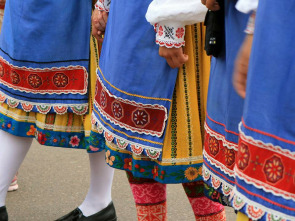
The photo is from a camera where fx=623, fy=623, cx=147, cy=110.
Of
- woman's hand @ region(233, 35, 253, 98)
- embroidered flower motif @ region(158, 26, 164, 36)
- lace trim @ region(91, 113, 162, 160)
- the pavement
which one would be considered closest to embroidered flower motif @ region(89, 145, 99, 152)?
lace trim @ region(91, 113, 162, 160)

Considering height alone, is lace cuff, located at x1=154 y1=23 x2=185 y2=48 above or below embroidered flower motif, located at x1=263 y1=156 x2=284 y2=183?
above

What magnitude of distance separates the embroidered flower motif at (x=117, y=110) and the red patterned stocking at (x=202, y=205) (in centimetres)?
34

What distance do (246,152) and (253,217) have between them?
0.42 feet

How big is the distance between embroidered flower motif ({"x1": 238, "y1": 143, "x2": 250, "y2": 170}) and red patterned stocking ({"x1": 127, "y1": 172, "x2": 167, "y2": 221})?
0.89 meters

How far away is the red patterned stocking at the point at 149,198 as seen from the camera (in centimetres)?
213

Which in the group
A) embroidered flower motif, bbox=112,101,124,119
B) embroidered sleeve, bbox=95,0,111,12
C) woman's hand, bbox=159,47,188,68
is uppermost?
embroidered sleeve, bbox=95,0,111,12

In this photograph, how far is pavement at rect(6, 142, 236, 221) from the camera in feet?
9.75

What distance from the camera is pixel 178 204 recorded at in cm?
312

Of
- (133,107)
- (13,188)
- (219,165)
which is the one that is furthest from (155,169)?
(13,188)

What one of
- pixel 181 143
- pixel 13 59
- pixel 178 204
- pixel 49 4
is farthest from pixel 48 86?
pixel 178 204

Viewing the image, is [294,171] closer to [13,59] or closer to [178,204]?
[13,59]

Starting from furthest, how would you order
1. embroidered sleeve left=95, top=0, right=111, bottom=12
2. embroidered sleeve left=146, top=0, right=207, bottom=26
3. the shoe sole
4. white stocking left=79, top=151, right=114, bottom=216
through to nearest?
the shoe sole, white stocking left=79, top=151, right=114, bottom=216, embroidered sleeve left=95, top=0, right=111, bottom=12, embroidered sleeve left=146, top=0, right=207, bottom=26

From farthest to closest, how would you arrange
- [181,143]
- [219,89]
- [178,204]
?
[178,204] → [181,143] → [219,89]

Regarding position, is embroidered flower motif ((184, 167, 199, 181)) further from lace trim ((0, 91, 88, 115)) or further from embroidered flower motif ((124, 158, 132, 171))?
lace trim ((0, 91, 88, 115))
